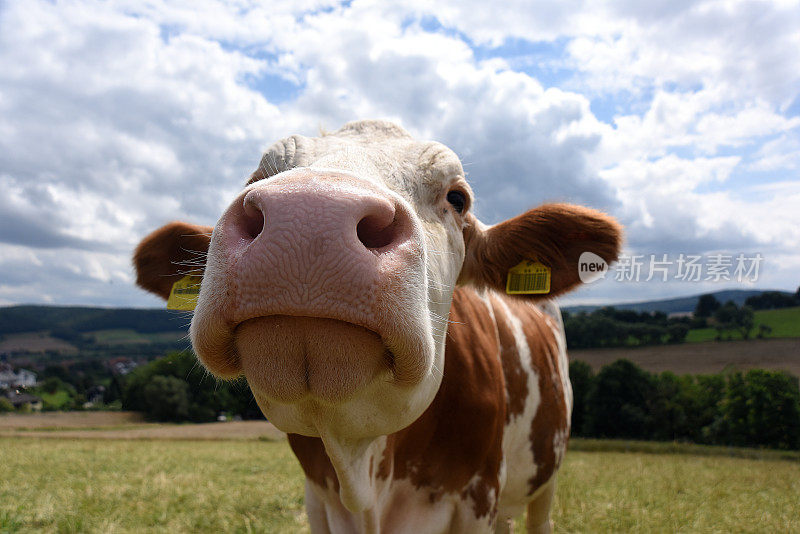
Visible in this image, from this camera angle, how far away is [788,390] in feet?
94.0

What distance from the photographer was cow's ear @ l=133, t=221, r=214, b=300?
316cm

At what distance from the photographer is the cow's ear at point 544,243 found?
9.34ft

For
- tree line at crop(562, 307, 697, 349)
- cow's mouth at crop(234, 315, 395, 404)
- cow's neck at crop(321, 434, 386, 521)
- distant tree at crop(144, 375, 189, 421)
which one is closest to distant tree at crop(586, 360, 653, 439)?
tree line at crop(562, 307, 697, 349)

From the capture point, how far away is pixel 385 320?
4.89 ft

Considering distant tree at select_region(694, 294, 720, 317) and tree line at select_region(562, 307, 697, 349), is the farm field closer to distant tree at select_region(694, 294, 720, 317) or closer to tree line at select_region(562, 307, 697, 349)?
tree line at select_region(562, 307, 697, 349)

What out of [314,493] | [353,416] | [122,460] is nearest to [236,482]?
[122,460]

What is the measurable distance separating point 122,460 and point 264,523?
26.1 feet

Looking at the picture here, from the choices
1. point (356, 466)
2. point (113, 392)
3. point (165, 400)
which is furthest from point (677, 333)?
point (113, 392)

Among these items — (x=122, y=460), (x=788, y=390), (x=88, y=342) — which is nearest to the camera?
(x=122, y=460)

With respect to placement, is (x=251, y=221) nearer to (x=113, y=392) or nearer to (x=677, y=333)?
(x=677, y=333)

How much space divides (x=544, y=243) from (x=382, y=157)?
3.98 feet

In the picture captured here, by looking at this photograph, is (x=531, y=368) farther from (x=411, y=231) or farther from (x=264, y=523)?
(x=264, y=523)

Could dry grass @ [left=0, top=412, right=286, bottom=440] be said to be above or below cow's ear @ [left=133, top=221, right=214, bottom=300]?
below

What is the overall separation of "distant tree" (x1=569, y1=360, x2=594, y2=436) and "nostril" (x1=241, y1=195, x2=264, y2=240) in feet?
130
